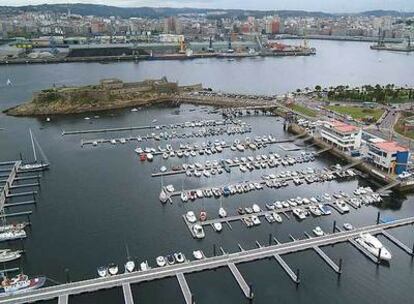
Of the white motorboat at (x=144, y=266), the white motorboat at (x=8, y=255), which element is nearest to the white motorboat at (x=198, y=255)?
the white motorboat at (x=144, y=266)

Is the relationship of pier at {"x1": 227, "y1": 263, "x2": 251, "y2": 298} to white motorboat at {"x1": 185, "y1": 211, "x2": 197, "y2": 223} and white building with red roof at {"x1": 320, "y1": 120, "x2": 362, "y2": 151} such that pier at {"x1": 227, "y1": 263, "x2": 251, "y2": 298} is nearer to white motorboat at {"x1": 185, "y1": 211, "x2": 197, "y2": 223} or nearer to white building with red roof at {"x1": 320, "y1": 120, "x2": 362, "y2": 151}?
white motorboat at {"x1": 185, "y1": 211, "x2": 197, "y2": 223}

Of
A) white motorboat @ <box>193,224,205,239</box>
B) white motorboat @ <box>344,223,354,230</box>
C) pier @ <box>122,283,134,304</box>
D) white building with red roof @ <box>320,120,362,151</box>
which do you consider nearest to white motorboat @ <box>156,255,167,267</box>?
pier @ <box>122,283,134,304</box>

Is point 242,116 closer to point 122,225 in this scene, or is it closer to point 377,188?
point 377,188

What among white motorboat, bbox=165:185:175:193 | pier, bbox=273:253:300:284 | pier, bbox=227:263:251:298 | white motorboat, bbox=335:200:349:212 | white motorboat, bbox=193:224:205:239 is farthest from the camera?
white motorboat, bbox=165:185:175:193

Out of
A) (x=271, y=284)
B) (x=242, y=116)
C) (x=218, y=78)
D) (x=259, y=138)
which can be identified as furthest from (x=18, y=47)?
(x=271, y=284)

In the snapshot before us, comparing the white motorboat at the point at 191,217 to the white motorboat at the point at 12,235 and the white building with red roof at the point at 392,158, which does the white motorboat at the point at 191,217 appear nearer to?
the white motorboat at the point at 12,235

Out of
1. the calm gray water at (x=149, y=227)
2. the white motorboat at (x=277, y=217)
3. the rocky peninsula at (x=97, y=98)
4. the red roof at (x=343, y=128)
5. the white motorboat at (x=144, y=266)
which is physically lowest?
the calm gray water at (x=149, y=227)
